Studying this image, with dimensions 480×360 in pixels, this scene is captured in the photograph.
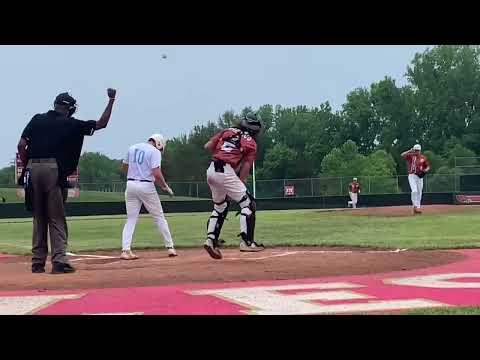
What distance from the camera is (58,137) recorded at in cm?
803

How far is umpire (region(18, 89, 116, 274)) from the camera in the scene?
26.1ft

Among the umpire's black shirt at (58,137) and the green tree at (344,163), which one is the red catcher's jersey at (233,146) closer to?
the umpire's black shirt at (58,137)

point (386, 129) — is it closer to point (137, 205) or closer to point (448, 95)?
point (448, 95)

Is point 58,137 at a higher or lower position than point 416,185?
higher

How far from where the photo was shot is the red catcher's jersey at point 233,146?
29.1ft

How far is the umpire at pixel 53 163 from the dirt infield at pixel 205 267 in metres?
0.36

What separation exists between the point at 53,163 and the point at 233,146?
2417 millimetres

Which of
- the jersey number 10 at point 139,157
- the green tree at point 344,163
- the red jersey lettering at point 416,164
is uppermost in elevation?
the green tree at point 344,163

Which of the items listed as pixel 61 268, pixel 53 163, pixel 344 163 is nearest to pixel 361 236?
pixel 61 268

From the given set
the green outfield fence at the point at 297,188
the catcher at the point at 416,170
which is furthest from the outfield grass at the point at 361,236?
the green outfield fence at the point at 297,188
